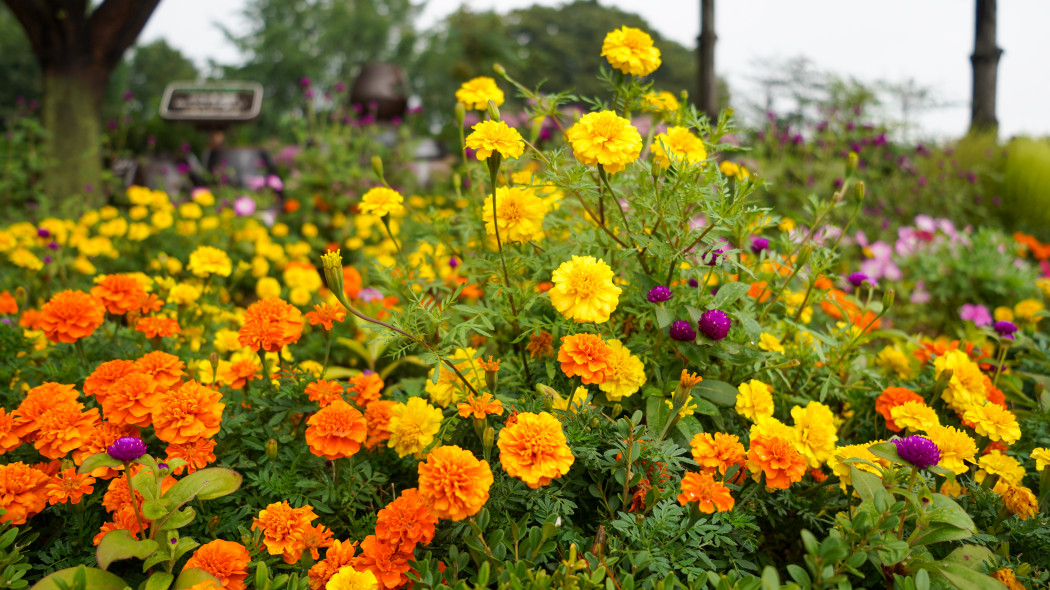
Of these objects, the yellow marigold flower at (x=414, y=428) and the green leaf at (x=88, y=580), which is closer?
the green leaf at (x=88, y=580)

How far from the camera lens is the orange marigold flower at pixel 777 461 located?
1.13 meters

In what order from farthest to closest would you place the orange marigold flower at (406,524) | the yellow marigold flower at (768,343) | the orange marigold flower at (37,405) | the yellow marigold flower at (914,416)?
the yellow marigold flower at (768,343), the yellow marigold flower at (914,416), the orange marigold flower at (37,405), the orange marigold flower at (406,524)

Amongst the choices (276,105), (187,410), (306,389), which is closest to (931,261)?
(306,389)

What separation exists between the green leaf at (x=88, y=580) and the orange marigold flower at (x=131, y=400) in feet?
0.87

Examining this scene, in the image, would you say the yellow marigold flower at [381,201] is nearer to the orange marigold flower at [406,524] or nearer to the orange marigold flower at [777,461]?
the orange marigold flower at [406,524]

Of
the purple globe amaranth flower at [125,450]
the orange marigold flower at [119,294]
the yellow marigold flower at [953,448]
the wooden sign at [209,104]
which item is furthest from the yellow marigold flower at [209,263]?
the wooden sign at [209,104]

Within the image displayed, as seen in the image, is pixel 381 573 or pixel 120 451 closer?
pixel 120 451

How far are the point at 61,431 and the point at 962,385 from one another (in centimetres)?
197

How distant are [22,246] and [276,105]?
17.8m

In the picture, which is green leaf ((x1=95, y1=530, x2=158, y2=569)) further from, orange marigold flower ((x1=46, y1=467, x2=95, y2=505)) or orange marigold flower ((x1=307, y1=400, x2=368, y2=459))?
orange marigold flower ((x1=307, y1=400, x2=368, y2=459))

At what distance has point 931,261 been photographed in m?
3.21

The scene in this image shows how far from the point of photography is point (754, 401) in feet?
4.30

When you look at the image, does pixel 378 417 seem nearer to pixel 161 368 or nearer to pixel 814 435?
pixel 161 368

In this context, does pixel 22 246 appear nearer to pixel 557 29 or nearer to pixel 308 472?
pixel 308 472
